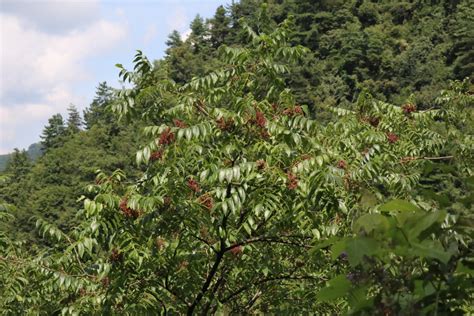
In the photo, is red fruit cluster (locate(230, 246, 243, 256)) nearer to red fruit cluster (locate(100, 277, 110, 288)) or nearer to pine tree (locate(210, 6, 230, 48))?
red fruit cluster (locate(100, 277, 110, 288))

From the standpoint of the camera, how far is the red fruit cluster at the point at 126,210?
4.09 m

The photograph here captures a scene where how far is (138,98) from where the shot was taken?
4.41 m

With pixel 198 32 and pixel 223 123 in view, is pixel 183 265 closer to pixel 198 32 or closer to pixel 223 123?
pixel 223 123

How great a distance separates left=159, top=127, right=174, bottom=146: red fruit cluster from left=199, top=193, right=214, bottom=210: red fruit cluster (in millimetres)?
508

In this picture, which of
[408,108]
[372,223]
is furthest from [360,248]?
[408,108]

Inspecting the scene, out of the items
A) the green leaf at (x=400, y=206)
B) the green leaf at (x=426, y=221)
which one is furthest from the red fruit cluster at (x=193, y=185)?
the green leaf at (x=426, y=221)

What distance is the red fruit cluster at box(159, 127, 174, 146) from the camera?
13.4 ft

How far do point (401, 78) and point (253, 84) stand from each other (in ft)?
229

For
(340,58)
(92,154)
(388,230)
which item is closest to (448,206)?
(388,230)

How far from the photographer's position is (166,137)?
409cm

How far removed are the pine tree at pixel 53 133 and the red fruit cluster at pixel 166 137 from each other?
285 ft

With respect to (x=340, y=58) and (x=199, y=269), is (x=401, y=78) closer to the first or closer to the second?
(x=340, y=58)

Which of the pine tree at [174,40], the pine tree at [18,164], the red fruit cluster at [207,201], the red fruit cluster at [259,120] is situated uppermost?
the pine tree at [174,40]

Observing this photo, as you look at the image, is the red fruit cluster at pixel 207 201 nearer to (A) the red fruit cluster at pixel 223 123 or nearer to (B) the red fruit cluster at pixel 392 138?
(A) the red fruit cluster at pixel 223 123
